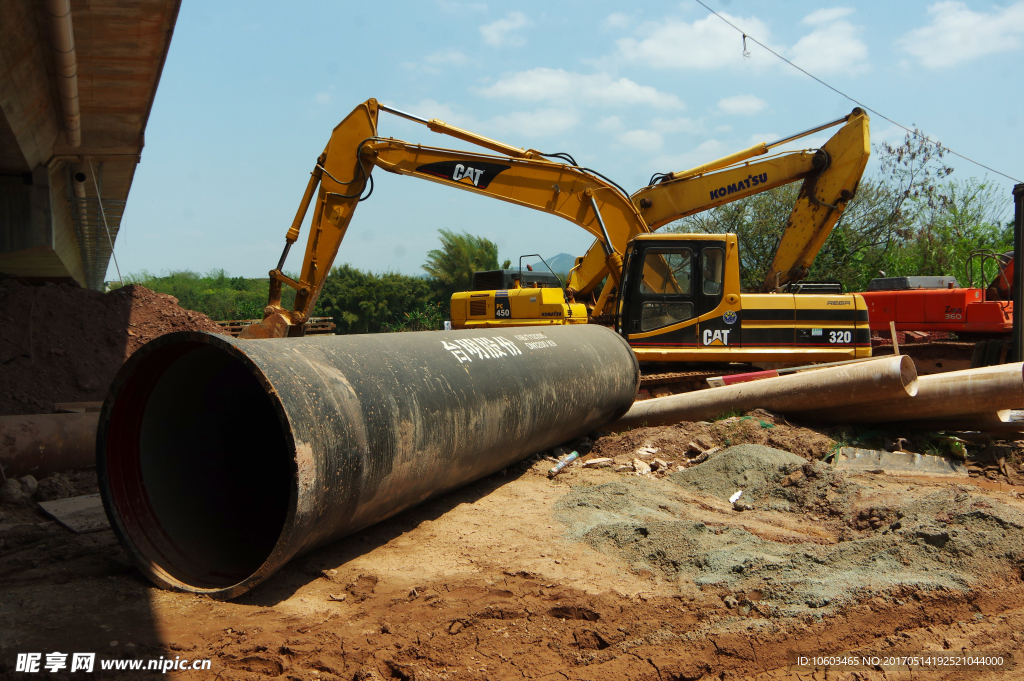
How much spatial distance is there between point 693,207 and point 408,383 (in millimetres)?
8059

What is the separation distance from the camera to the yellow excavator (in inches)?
384

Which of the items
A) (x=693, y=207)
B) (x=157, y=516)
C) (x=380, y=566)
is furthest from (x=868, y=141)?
(x=157, y=516)

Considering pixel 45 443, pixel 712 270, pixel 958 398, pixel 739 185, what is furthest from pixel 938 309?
pixel 45 443

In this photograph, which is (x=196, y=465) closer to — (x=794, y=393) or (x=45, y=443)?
(x=45, y=443)

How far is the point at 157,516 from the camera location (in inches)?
165

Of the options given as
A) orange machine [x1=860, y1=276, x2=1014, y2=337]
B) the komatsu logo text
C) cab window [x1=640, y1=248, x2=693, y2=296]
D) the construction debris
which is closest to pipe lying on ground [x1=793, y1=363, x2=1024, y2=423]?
the construction debris

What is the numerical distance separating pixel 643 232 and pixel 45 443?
27.8 ft

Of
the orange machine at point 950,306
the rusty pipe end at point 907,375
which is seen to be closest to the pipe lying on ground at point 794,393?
the rusty pipe end at point 907,375

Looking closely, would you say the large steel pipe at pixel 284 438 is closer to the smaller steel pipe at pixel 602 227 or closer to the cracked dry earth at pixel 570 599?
the cracked dry earth at pixel 570 599

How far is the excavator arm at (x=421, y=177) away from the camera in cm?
1095

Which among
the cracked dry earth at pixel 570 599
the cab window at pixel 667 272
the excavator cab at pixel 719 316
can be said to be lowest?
the cracked dry earth at pixel 570 599

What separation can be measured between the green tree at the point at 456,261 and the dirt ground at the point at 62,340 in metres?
38.0

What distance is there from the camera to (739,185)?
11.0 m

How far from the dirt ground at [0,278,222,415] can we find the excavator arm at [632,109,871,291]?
893cm
